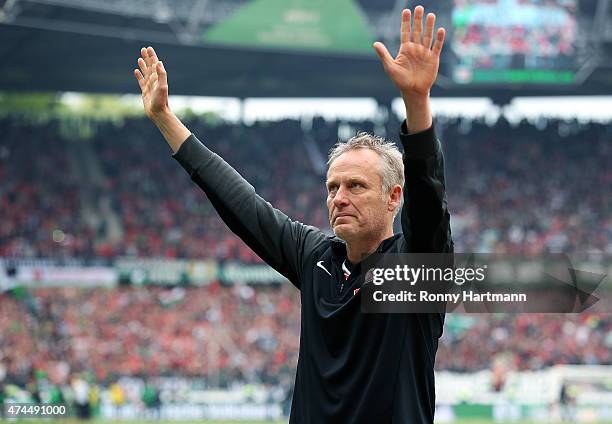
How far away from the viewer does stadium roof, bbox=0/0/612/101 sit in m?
28.0

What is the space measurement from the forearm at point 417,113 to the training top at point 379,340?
0.02m

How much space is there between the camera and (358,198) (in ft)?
10.6

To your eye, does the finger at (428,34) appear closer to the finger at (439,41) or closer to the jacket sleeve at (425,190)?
the finger at (439,41)

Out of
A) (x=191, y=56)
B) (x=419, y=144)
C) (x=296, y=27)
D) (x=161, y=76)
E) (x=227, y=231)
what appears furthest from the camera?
(x=191, y=56)

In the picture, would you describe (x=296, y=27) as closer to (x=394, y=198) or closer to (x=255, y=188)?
(x=255, y=188)

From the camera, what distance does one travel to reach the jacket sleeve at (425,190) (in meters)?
2.93

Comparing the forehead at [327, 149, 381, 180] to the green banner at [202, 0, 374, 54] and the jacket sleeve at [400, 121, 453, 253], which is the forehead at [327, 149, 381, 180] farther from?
the green banner at [202, 0, 374, 54]

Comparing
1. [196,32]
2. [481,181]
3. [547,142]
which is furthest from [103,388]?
[547,142]

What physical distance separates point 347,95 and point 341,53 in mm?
6686

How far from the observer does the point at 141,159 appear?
3338cm

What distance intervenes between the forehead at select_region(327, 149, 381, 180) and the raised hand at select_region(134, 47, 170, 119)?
0.74 meters

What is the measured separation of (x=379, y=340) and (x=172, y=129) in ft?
3.62

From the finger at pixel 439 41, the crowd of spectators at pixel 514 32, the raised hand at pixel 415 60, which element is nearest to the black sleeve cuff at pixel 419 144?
the raised hand at pixel 415 60

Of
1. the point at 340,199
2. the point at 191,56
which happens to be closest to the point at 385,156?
the point at 340,199
